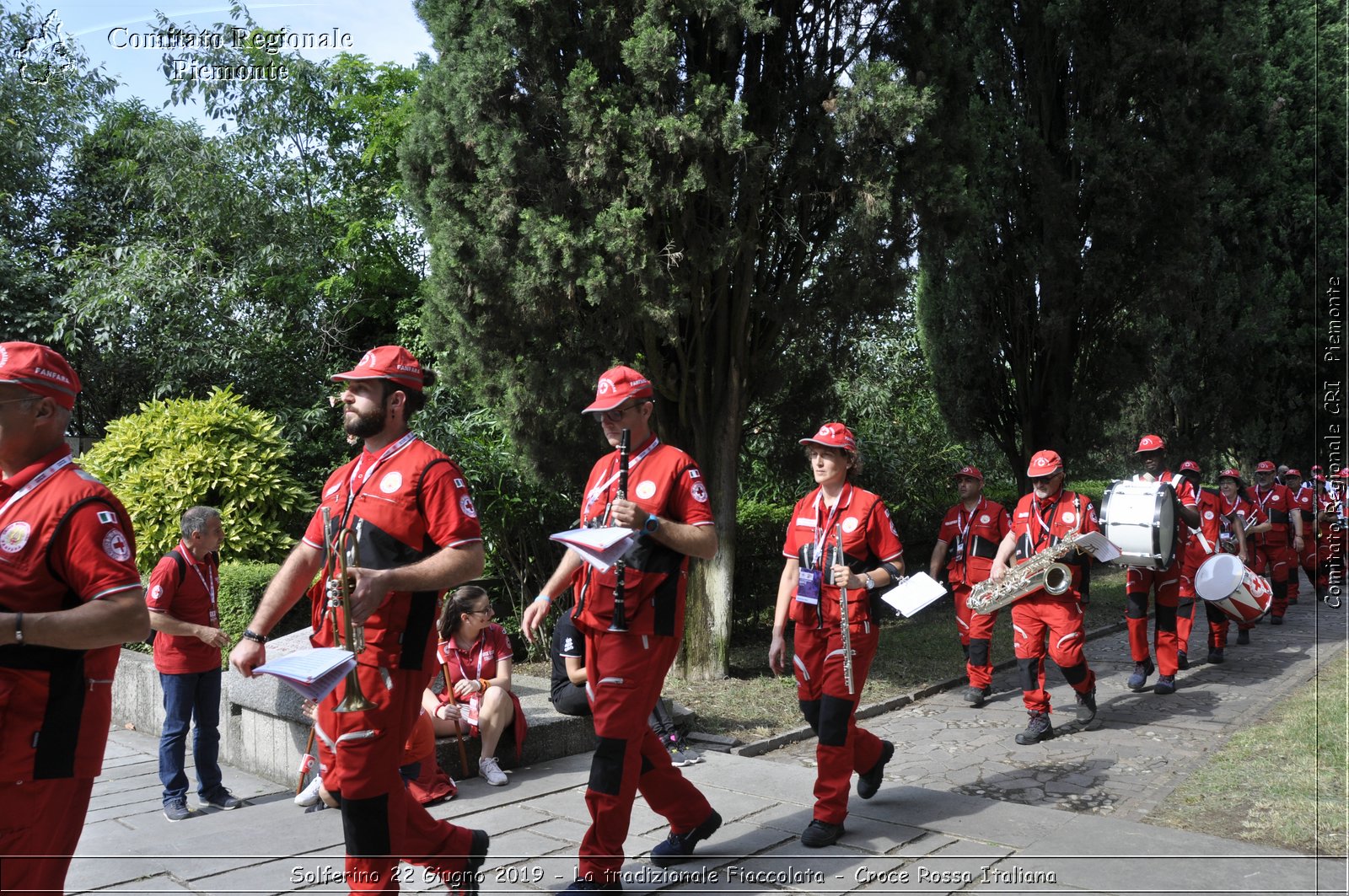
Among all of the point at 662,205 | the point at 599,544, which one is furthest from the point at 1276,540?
the point at 599,544

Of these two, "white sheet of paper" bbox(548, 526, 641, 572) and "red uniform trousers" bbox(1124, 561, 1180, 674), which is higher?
"white sheet of paper" bbox(548, 526, 641, 572)

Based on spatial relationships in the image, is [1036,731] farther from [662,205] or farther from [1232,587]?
[662,205]

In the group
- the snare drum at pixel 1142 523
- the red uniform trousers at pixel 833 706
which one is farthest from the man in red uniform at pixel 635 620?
the snare drum at pixel 1142 523

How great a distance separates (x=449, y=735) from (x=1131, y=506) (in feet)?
20.4

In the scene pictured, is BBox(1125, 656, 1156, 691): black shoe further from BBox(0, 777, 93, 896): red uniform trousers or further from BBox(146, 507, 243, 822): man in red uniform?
BBox(0, 777, 93, 896): red uniform trousers

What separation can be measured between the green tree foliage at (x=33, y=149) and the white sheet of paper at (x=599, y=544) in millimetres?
14908

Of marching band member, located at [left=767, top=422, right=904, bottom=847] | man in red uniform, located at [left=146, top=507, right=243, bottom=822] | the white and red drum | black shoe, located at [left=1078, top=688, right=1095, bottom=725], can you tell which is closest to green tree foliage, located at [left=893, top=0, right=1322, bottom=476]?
the white and red drum

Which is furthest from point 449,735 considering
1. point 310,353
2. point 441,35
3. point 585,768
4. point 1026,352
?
point 1026,352

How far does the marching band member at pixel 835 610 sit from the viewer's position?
200 inches

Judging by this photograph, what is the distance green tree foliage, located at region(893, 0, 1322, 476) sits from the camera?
14.5 meters

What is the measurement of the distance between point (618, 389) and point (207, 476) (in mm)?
6875

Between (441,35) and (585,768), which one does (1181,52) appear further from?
(585,768)

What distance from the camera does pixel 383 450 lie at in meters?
3.88

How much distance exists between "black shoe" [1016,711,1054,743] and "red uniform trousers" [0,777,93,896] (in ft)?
21.7
